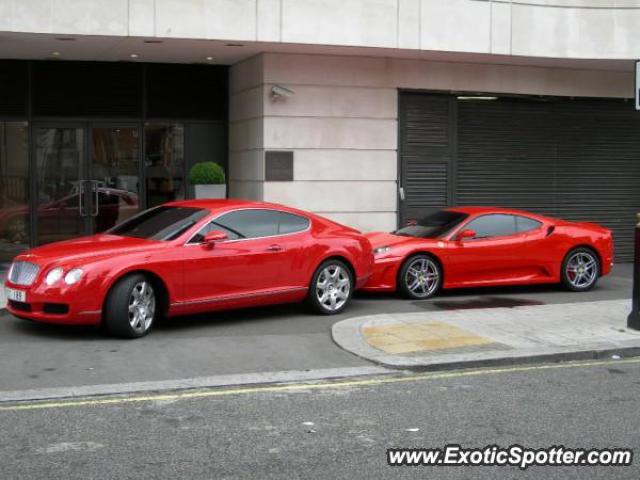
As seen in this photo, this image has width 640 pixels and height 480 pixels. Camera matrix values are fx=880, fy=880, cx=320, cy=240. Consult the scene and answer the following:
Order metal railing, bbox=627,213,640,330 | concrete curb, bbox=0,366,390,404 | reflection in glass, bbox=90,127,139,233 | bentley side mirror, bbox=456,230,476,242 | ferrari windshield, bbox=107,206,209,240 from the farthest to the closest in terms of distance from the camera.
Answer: reflection in glass, bbox=90,127,139,233 < bentley side mirror, bbox=456,230,476,242 < ferrari windshield, bbox=107,206,209,240 < metal railing, bbox=627,213,640,330 < concrete curb, bbox=0,366,390,404

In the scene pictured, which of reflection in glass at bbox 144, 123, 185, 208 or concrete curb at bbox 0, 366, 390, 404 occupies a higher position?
reflection in glass at bbox 144, 123, 185, 208

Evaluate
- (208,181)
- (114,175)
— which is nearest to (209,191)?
(208,181)

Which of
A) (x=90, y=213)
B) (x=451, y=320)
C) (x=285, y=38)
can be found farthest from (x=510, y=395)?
(x=90, y=213)

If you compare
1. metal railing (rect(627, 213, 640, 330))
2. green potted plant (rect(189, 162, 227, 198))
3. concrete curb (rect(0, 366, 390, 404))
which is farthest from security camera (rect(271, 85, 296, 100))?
concrete curb (rect(0, 366, 390, 404))

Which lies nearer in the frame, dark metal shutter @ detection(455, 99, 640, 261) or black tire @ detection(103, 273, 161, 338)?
black tire @ detection(103, 273, 161, 338)

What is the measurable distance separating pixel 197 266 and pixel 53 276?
1568 mm

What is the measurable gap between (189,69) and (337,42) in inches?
147

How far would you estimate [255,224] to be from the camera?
10.7m

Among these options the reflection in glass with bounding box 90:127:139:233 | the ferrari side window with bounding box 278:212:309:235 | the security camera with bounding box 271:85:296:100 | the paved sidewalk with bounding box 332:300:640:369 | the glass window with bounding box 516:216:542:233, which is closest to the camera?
the paved sidewalk with bounding box 332:300:640:369

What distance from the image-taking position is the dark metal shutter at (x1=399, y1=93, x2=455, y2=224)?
1678 cm

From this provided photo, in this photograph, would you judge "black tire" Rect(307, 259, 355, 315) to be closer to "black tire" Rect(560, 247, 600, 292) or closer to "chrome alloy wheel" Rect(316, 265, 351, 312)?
"chrome alloy wheel" Rect(316, 265, 351, 312)

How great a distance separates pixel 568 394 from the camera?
7.33m

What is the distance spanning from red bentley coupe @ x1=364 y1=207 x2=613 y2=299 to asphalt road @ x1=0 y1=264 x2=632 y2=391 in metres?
0.77

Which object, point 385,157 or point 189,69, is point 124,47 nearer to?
point 189,69
